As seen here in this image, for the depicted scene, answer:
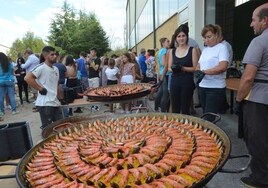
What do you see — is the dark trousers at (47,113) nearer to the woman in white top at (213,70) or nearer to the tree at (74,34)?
the woman in white top at (213,70)

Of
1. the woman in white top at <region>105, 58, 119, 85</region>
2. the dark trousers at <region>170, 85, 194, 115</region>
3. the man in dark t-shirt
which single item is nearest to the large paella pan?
the dark trousers at <region>170, 85, 194, 115</region>

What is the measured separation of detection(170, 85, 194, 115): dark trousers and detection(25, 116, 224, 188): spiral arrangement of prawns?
1805mm

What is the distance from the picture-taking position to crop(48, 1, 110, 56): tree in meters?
34.2

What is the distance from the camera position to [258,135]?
10.4 ft

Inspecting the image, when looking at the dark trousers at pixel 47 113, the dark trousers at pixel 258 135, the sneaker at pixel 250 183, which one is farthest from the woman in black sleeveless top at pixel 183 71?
the dark trousers at pixel 47 113

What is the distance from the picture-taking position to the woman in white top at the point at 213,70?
12.7ft

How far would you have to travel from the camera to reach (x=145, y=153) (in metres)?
1.93

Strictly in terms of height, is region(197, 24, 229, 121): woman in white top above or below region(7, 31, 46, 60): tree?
below

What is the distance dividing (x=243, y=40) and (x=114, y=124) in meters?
7.26

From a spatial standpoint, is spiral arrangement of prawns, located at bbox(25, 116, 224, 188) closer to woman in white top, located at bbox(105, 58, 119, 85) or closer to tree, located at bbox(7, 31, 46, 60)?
woman in white top, located at bbox(105, 58, 119, 85)

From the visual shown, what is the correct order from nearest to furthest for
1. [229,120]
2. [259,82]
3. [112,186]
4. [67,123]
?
[112,186] < [259,82] < [67,123] < [229,120]

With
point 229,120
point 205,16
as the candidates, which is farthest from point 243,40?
point 229,120

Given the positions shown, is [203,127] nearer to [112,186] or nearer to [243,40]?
[112,186]

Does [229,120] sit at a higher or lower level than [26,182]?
lower
